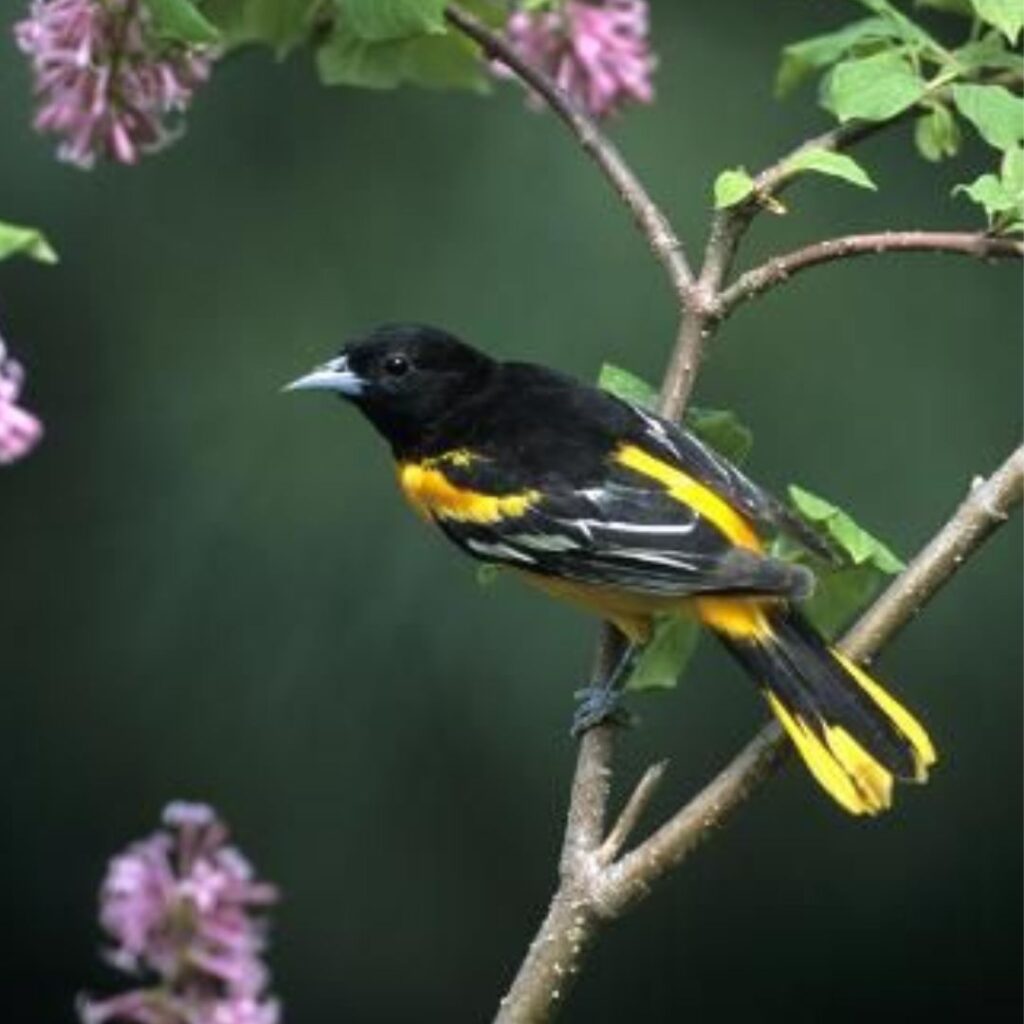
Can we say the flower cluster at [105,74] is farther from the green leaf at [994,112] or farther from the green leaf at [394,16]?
the green leaf at [994,112]

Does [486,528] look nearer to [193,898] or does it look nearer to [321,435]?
[193,898]

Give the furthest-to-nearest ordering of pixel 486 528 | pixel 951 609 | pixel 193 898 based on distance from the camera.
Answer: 1. pixel 951 609
2. pixel 486 528
3. pixel 193 898

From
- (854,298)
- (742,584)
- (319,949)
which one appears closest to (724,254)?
(742,584)

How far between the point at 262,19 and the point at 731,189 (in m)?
0.48

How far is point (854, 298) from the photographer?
14.2ft

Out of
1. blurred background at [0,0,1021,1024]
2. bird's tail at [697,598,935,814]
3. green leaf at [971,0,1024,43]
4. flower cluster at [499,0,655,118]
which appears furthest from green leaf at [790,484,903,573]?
blurred background at [0,0,1021,1024]

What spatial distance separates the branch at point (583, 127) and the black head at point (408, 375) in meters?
0.53

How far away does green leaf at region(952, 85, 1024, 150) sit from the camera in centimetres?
221

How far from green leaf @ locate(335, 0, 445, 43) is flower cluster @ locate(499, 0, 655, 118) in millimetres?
420

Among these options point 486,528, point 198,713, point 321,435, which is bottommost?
point 198,713

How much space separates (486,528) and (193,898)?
1064 mm

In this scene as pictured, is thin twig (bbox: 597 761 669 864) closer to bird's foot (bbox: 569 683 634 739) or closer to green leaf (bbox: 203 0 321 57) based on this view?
bird's foot (bbox: 569 683 634 739)

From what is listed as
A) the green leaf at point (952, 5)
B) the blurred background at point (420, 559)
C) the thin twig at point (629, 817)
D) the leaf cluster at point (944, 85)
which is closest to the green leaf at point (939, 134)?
the leaf cluster at point (944, 85)

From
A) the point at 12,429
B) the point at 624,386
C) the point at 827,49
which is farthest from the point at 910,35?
the point at 12,429
